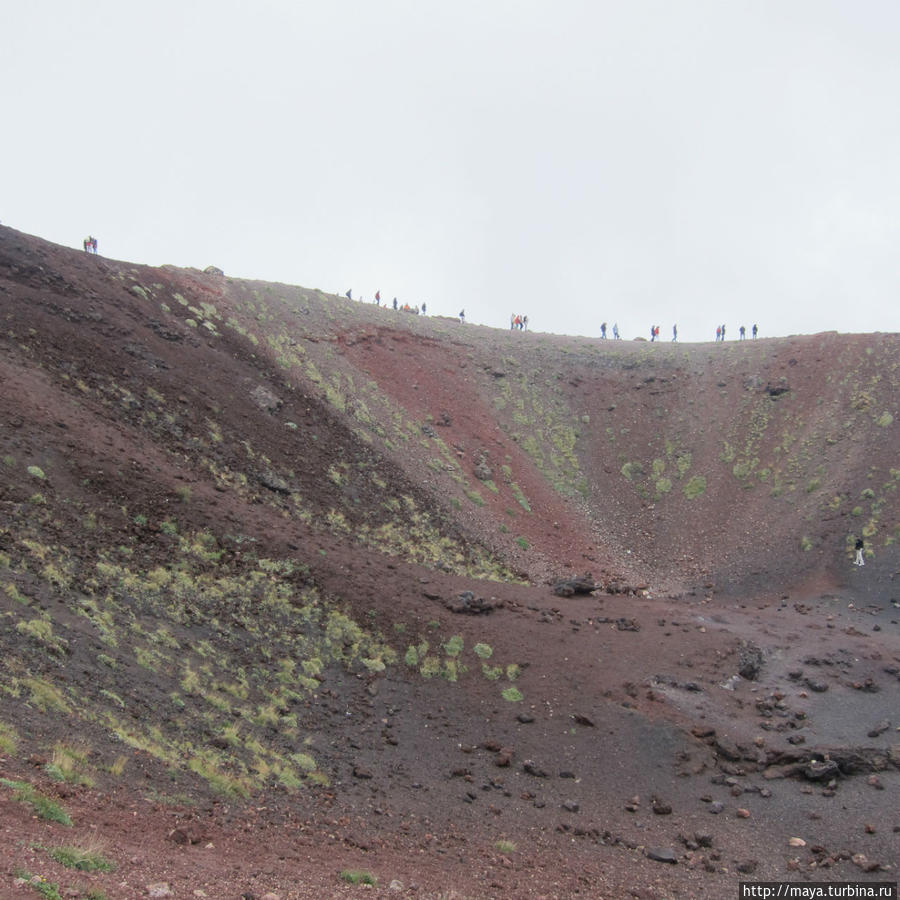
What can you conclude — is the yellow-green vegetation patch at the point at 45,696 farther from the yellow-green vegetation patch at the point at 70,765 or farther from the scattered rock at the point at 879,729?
the scattered rock at the point at 879,729

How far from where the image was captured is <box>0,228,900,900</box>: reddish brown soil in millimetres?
12031

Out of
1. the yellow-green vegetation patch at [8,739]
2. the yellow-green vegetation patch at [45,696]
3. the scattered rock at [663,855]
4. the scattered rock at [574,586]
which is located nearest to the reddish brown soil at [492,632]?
the scattered rock at [663,855]

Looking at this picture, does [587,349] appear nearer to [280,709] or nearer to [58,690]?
[280,709]

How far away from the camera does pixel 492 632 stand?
22062 millimetres

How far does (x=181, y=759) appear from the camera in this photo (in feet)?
42.7

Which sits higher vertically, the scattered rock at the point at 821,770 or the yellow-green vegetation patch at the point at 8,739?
the yellow-green vegetation patch at the point at 8,739

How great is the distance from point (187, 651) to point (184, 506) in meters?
6.01

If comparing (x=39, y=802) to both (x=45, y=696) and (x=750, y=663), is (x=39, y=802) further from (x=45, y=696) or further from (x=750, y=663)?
(x=750, y=663)

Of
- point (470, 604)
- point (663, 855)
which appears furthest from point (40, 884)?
point (470, 604)

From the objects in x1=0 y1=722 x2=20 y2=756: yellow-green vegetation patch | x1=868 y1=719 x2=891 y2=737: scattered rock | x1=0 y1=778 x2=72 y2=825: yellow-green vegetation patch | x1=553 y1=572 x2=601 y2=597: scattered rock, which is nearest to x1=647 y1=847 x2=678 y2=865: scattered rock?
x1=868 y1=719 x2=891 y2=737: scattered rock

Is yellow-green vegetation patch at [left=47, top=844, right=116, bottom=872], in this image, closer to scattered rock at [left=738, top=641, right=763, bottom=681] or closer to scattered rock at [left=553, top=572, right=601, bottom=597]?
scattered rock at [left=738, top=641, right=763, bottom=681]

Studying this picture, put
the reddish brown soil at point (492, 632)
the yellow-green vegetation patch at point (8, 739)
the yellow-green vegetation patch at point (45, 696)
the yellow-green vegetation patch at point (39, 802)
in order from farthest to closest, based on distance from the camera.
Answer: the yellow-green vegetation patch at point (45, 696)
the reddish brown soil at point (492, 632)
the yellow-green vegetation patch at point (8, 739)
the yellow-green vegetation patch at point (39, 802)

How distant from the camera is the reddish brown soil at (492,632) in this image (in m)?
12.0

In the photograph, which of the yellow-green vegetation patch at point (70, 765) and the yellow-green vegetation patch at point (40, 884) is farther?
the yellow-green vegetation patch at point (70, 765)
